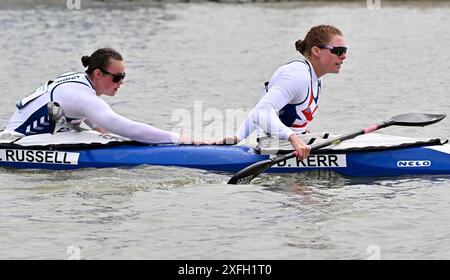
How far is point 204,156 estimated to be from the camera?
10828 millimetres

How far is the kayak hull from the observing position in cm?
1066

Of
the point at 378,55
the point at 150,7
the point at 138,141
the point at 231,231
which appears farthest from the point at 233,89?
the point at 150,7

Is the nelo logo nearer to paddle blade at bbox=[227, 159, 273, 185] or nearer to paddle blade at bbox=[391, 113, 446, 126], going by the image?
paddle blade at bbox=[391, 113, 446, 126]

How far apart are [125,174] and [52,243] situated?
7.17ft

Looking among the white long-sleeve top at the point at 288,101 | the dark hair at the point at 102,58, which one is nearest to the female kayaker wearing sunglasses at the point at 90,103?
the dark hair at the point at 102,58

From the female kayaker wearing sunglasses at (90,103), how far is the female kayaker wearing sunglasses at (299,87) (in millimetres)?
996

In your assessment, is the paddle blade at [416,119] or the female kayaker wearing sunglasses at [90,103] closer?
the female kayaker wearing sunglasses at [90,103]

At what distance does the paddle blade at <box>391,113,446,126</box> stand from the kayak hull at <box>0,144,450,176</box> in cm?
36

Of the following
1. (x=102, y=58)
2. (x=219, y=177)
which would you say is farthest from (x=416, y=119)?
(x=102, y=58)
